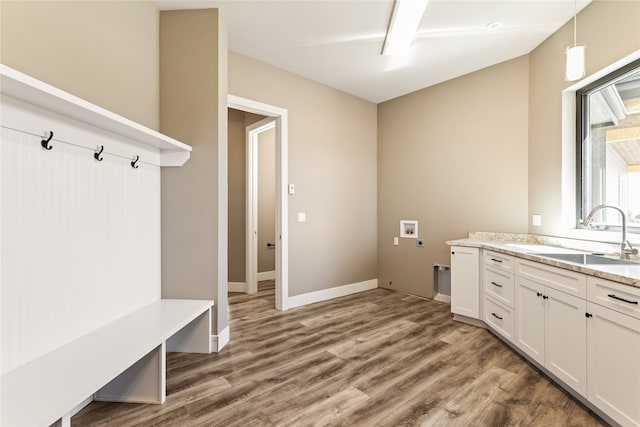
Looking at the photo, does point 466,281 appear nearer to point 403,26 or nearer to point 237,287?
point 403,26

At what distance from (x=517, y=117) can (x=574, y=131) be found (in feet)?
1.95

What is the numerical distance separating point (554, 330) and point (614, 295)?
21.7 inches

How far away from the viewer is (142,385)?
5.82 ft

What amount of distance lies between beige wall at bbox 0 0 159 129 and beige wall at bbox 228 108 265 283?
2.01 meters

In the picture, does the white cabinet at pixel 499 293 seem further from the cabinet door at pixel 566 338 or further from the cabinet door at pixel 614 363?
the cabinet door at pixel 614 363

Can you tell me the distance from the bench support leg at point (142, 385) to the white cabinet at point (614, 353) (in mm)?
2437

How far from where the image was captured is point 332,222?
4.04 m

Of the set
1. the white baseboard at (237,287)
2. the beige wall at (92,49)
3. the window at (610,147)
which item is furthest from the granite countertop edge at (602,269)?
the white baseboard at (237,287)

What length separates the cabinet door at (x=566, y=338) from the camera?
1741 mm

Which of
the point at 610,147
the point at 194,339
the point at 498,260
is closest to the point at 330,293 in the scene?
the point at 194,339

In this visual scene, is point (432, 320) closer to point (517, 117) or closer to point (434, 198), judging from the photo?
point (434, 198)

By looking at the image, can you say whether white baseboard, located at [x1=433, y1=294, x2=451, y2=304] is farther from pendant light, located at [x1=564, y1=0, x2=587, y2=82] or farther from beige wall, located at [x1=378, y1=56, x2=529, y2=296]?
pendant light, located at [x1=564, y1=0, x2=587, y2=82]

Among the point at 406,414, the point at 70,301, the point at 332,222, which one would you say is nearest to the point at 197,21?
the point at 70,301

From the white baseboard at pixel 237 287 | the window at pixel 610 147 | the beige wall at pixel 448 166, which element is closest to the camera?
the window at pixel 610 147
